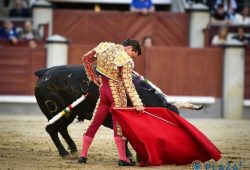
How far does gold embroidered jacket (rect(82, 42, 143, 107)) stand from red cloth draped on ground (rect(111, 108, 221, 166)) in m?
0.18

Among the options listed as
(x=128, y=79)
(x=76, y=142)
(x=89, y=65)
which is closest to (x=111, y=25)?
(x=76, y=142)

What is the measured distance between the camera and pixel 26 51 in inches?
597

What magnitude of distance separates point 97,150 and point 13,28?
6.96m

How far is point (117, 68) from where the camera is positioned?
7512mm

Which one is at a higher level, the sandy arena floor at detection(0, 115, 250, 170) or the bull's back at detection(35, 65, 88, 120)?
the bull's back at detection(35, 65, 88, 120)

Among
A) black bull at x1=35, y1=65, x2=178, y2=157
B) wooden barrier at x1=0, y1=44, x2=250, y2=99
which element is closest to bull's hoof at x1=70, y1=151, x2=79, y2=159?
black bull at x1=35, y1=65, x2=178, y2=157

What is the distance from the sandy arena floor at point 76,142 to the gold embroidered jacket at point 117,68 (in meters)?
0.65

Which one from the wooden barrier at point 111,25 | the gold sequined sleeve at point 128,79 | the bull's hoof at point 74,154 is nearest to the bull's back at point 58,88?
the bull's hoof at point 74,154

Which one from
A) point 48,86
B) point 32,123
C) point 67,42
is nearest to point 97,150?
point 48,86

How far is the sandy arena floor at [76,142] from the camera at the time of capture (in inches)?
309

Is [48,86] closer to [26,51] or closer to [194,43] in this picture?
[26,51]

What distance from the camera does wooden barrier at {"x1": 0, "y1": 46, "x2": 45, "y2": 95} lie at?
49.6 ft

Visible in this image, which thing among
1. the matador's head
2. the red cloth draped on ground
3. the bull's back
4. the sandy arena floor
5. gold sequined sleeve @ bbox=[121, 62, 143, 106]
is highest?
the matador's head

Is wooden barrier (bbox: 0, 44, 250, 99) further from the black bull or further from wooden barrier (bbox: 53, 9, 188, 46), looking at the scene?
the black bull
